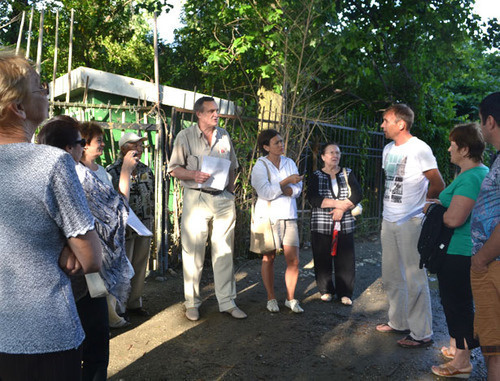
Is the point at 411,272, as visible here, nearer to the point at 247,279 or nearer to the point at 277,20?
the point at 247,279

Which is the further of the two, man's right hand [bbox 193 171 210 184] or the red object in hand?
the red object in hand

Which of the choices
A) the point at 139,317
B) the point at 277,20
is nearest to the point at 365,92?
the point at 277,20

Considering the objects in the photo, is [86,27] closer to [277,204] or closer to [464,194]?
[277,204]

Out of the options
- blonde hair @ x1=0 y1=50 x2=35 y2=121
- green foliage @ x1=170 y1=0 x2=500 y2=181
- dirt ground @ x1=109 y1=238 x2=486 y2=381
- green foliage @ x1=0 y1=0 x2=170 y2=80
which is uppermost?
green foliage @ x1=0 y1=0 x2=170 y2=80

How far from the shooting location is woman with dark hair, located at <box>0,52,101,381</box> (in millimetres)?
1534

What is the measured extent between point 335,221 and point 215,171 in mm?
1626

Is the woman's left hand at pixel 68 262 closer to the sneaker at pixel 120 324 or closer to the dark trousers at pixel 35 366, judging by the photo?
the dark trousers at pixel 35 366

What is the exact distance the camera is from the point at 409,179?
13.5 ft

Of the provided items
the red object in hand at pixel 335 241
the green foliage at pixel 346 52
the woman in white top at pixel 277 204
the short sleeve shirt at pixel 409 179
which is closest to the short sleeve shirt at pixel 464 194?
the short sleeve shirt at pixel 409 179

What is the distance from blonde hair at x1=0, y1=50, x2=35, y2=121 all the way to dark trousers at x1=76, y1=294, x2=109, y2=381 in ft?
4.00

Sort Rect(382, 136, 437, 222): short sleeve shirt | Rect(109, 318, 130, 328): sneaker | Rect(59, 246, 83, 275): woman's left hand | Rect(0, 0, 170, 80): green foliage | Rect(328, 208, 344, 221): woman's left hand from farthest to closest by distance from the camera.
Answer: Rect(0, 0, 170, 80): green foliage → Rect(328, 208, 344, 221): woman's left hand → Rect(109, 318, 130, 328): sneaker → Rect(382, 136, 437, 222): short sleeve shirt → Rect(59, 246, 83, 275): woman's left hand

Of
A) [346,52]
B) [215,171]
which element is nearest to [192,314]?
[215,171]

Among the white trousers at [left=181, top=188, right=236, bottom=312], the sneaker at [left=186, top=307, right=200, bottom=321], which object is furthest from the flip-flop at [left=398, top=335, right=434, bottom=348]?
the sneaker at [left=186, top=307, right=200, bottom=321]

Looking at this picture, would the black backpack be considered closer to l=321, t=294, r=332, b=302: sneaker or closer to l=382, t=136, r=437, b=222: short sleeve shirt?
l=382, t=136, r=437, b=222: short sleeve shirt
